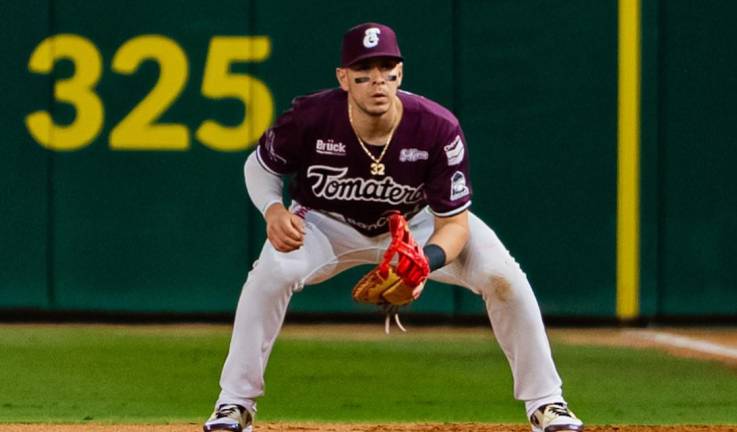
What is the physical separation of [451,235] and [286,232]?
1.96 ft

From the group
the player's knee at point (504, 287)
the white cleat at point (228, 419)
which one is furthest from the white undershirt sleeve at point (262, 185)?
the player's knee at point (504, 287)

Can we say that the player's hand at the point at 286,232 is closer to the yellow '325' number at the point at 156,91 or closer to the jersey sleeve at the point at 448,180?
the jersey sleeve at the point at 448,180

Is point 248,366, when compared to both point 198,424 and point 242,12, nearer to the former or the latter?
point 198,424

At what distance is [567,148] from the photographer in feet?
32.7

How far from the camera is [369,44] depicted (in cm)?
531

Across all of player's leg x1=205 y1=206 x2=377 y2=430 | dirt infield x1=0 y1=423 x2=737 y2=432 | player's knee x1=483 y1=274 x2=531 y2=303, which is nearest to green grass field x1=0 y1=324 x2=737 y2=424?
dirt infield x1=0 y1=423 x2=737 y2=432

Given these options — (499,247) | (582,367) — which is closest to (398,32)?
(582,367)

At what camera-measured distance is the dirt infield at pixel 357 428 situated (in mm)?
6215

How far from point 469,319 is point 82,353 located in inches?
103

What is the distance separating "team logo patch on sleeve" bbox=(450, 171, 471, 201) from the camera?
5.50 m

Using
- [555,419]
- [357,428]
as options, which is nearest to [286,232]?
[555,419]

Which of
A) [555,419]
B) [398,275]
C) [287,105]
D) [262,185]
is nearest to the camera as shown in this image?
[398,275]

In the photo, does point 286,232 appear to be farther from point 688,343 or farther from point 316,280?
point 688,343

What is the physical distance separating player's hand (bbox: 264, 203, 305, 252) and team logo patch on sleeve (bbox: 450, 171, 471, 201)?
56 cm
